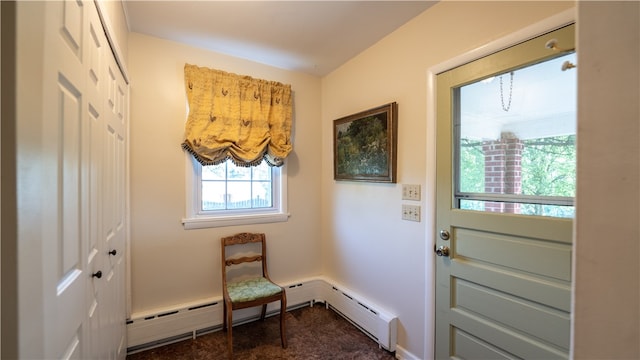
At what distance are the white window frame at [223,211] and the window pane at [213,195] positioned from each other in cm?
4

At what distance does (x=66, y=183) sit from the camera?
755mm

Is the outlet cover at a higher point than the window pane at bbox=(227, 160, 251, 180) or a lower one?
lower

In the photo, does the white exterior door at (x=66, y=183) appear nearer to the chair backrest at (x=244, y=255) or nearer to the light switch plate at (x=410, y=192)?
the chair backrest at (x=244, y=255)

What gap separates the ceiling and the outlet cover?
1314mm

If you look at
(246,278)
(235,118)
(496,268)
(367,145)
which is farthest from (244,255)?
(496,268)

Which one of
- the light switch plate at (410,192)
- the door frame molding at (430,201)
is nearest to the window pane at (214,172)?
the light switch plate at (410,192)

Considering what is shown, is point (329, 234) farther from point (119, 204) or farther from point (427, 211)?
point (119, 204)

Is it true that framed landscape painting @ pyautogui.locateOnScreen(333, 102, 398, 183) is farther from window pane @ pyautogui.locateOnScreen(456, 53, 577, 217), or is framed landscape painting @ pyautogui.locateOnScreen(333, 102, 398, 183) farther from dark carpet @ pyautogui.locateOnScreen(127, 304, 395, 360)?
dark carpet @ pyautogui.locateOnScreen(127, 304, 395, 360)

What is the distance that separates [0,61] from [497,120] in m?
1.83

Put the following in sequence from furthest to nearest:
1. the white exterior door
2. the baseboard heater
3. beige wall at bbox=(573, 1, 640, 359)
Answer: the baseboard heater < the white exterior door < beige wall at bbox=(573, 1, 640, 359)

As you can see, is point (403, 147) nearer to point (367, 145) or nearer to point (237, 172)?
point (367, 145)

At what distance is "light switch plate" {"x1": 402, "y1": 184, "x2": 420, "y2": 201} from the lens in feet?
6.08

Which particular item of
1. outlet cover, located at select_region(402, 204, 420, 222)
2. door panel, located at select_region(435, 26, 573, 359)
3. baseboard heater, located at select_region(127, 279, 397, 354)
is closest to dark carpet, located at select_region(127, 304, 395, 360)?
baseboard heater, located at select_region(127, 279, 397, 354)

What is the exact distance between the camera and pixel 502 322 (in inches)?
55.6
